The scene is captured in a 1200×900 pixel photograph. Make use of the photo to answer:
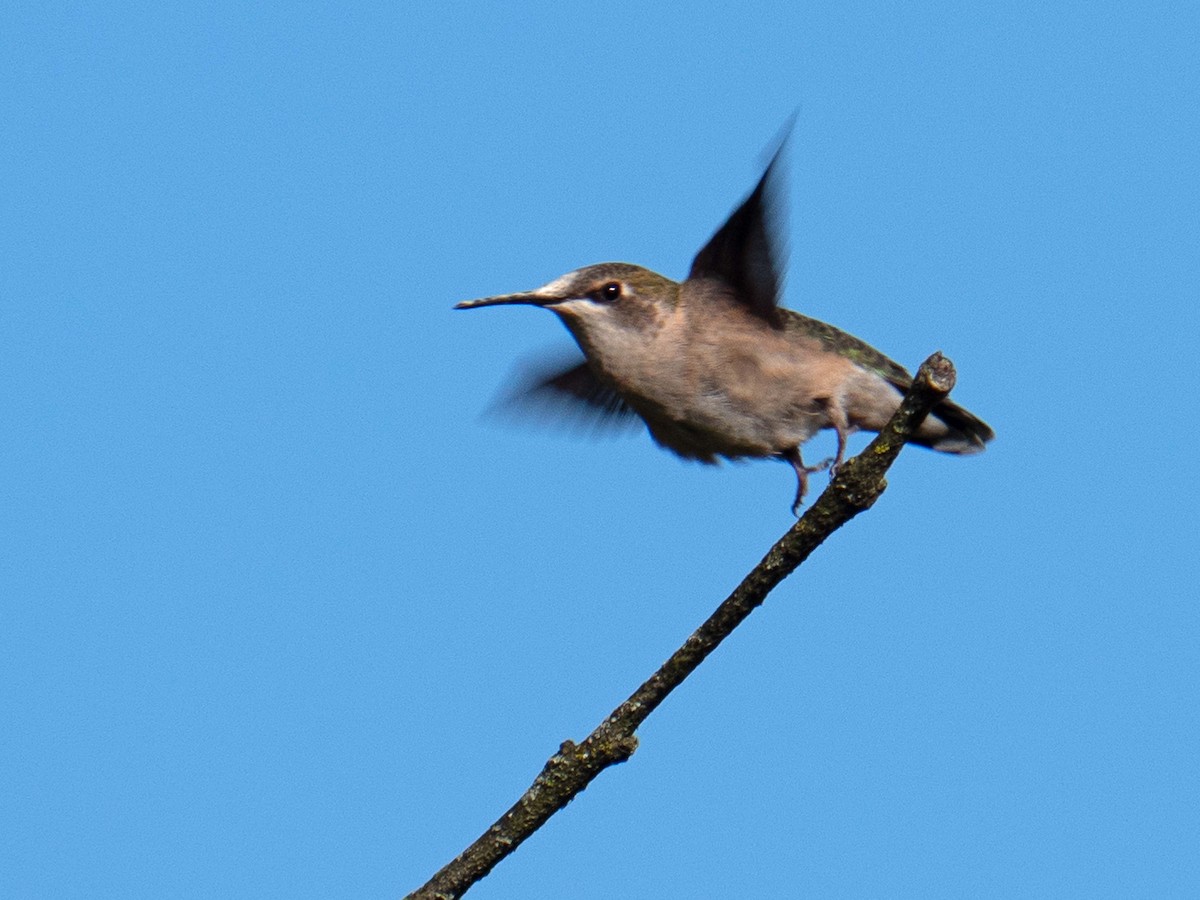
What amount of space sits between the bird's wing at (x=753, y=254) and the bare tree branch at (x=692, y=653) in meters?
2.92

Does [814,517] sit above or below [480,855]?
above

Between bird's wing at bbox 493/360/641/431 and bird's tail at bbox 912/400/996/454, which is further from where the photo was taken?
bird's wing at bbox 493/360/641/431

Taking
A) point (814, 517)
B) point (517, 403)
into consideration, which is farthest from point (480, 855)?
point (517, 403)

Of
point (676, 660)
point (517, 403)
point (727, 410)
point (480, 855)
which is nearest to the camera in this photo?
point (480, 855)

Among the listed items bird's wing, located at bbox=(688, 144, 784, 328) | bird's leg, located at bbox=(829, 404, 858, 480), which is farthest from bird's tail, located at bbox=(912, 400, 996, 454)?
bird's wing, located at bbox=(688, 144, 784, 328)

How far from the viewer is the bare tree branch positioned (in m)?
4.86

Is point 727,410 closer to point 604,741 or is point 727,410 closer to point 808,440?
point 808,440

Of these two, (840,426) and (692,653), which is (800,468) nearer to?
(840,426)

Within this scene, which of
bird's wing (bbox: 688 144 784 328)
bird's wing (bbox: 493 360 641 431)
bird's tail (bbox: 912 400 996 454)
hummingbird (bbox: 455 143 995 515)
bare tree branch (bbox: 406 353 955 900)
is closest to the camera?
bare tree branch (bbox: 406 353 955 900)

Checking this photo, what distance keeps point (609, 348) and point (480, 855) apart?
4.27 m

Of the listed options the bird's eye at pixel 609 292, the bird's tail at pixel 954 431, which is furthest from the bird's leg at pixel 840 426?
the bird's eye at pixel 609 292

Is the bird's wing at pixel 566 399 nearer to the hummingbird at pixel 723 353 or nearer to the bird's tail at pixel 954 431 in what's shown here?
the hummingbird at pixel 723 353

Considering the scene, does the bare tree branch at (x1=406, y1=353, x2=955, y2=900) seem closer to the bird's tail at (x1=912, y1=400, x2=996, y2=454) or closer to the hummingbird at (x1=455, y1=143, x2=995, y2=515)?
the hummingbird at (x1=455, y1=143, x2=995, y2=515)

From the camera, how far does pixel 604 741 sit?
5.25 m
